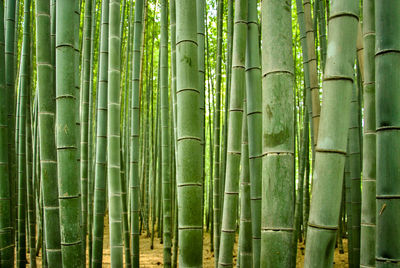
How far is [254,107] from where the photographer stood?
189 centimetres

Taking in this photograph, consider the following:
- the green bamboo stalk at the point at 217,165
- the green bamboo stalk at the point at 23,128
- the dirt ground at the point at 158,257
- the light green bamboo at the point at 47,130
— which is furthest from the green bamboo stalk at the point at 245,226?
the dirt ground at the point at 158,257

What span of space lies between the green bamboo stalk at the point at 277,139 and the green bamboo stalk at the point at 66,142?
846 mm

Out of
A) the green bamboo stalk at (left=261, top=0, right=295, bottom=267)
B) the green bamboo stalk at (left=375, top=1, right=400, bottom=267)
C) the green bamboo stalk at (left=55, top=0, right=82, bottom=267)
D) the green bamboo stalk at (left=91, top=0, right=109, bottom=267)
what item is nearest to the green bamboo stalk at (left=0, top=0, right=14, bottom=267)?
the green bamboo stalk at (left=91, top=0, right=109, bottom=267)

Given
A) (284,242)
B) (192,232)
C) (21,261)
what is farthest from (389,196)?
(21,261)

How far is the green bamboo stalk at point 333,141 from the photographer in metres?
1.11

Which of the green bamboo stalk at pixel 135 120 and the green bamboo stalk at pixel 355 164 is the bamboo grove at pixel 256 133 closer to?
the green bamboo stalk at pixel 355 164

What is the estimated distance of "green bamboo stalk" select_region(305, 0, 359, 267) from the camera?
1.11 m

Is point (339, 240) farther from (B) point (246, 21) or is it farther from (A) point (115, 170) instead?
→ (B) point (246, 21)

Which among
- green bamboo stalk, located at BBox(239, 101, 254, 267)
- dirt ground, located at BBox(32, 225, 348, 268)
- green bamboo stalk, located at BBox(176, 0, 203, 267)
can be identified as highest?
green bamboo stalk, located at BBox(176, 0, 203, 267)

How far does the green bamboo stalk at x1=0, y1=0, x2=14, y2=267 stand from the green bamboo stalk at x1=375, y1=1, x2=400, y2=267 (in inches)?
82.6

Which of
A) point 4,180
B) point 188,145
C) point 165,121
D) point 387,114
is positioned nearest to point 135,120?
point 165,121

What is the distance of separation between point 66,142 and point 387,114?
4.18 feet

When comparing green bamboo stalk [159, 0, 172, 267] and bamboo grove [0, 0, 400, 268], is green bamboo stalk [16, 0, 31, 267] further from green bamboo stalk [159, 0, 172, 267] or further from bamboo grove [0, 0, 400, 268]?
green bamboo stalk [159, 0, 172, 267]

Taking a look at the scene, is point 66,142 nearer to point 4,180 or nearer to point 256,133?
point 256,133
